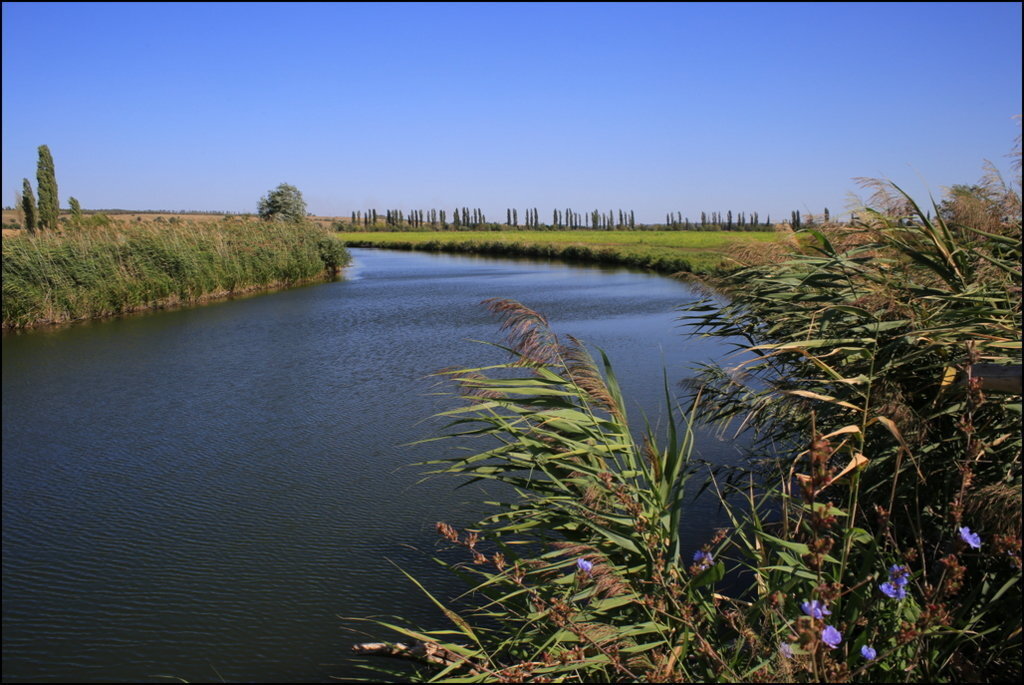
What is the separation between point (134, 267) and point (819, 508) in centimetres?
2266

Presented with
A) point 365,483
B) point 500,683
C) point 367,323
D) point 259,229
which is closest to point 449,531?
point 500,683

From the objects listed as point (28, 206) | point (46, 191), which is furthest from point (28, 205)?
point (46, 191)

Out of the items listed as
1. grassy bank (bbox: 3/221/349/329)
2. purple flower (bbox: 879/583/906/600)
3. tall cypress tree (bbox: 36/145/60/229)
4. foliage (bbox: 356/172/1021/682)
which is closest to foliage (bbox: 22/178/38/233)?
tall cypress tree (bbox: 36/145/60/229)

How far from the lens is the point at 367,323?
1970 centimetres

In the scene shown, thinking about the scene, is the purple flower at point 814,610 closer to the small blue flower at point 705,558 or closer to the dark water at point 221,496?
the small blue flower at point 705,558

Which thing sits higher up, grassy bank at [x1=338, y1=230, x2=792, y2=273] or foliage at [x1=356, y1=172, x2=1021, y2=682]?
grassy bank at [x1=338, y1=230, x2=792, y2=273]

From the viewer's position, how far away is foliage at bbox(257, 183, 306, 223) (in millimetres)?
55094

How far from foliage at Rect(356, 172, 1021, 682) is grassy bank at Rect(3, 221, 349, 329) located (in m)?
17.8

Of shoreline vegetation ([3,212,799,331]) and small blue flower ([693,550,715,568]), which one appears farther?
shoreline vegetation ([3,212,799,331])

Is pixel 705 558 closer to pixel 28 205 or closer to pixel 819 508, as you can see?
pixel 819 508

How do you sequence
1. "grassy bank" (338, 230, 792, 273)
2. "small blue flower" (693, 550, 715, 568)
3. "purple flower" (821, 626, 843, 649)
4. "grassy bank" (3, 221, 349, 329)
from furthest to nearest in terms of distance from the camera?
"grassy bank" (3, 221, 349, 329) < "grassy bank" (338, 230, 792, 273) < "small blue flower" (693, 550, 715, 568) < "purple flower" (821, 626, 843, 649)

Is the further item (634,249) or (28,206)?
(634,249)

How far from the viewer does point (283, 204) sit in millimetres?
55531

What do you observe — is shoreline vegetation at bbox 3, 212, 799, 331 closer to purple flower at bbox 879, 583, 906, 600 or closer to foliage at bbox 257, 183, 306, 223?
purple flower at bbox 879, 583, 906, 600
